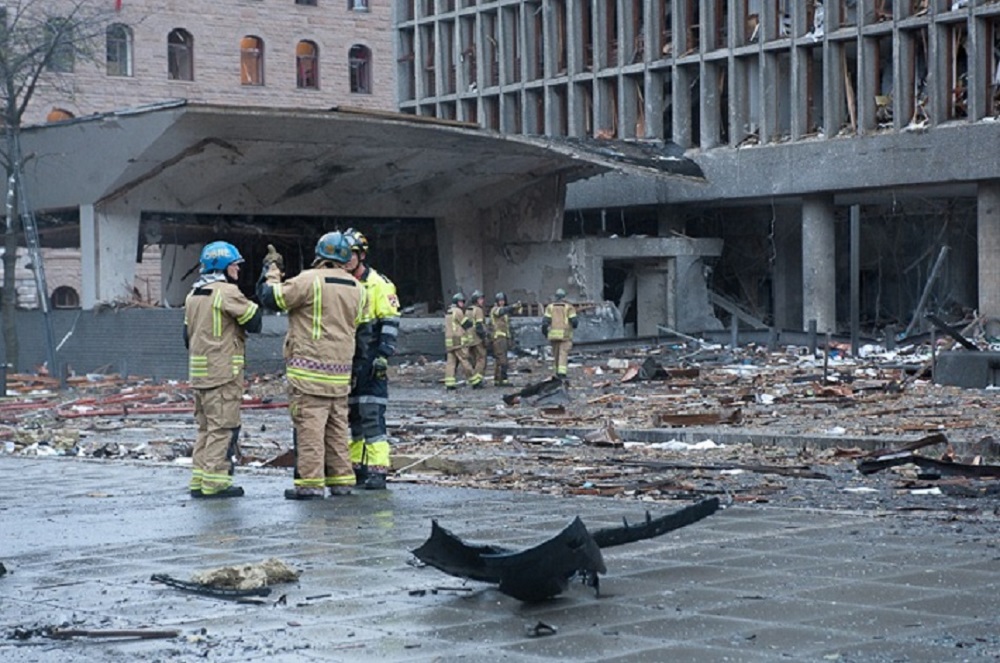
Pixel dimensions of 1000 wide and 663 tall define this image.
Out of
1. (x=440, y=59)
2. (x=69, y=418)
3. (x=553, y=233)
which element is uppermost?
(x=440, y=59)

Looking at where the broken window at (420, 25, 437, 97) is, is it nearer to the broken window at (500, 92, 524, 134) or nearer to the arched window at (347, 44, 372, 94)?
the broken window at (500, 92, 524, 134)

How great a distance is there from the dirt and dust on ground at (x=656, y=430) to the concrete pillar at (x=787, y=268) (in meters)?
14.1

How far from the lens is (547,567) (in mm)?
7484

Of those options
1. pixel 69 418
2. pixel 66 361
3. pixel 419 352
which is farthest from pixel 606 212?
pixel 69 418

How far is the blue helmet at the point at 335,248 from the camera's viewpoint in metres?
12.5

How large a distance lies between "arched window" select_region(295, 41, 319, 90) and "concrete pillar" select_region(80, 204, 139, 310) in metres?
29.7

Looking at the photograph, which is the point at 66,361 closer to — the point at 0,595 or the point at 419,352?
the point at 419,352

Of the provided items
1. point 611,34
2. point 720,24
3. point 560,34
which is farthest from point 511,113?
point 720,24

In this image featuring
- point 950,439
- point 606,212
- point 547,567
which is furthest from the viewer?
point 606,212

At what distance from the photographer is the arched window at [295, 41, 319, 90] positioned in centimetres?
6950

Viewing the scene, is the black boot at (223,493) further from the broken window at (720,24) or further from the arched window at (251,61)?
the arched window at (251,61)

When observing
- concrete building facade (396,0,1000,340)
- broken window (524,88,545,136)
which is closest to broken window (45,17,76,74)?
concrete building facade (396,0,1000,340)

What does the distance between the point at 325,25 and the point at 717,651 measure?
6478 cm

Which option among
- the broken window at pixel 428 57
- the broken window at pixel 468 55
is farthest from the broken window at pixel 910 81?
the broken window at pixel 428 57
